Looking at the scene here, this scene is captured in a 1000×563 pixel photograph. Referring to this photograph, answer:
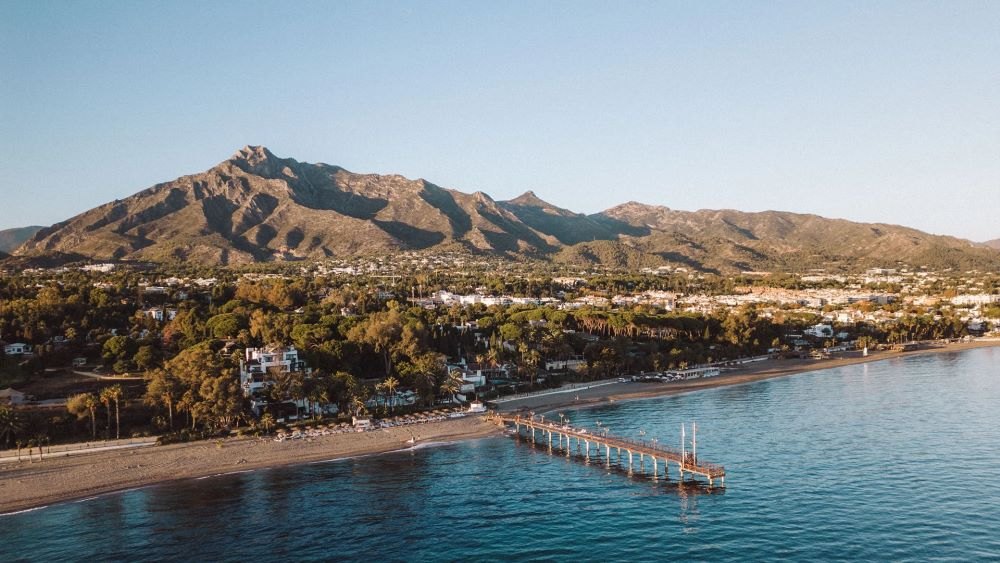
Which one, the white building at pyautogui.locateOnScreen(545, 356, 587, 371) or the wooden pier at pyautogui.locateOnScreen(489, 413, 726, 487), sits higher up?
the white building at pyautogui.locateOnScreen(545, 356, 587, 371)

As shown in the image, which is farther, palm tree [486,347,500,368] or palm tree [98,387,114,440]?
palm tree [486,347,500,368]

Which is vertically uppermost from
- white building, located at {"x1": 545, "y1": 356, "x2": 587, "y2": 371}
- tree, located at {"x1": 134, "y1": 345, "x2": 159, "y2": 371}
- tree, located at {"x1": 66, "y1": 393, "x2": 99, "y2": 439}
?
tree, located at {"x1": 134, "y1": 345, "x2": 159, "y2": 371}

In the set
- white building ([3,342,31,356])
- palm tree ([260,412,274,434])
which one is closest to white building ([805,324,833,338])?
palm tree ([260,412,274,434])

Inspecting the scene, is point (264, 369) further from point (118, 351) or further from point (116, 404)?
point (118, 351)

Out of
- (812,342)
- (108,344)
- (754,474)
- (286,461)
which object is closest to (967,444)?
(754,474)

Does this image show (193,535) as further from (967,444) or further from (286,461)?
(967,444)

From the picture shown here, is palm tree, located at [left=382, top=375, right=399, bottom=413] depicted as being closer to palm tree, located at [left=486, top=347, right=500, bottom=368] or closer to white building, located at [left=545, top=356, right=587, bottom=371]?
palm tree, located at [left=486, top=347, right=500, bottom=368]

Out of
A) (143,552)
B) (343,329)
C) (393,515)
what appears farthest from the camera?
(343,329)

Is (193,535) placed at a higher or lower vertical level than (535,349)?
lower
